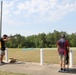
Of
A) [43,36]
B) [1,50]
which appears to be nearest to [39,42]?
[43,36]

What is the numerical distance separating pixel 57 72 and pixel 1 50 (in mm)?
4652

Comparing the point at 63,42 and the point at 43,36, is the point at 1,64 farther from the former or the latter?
the point at 43,36

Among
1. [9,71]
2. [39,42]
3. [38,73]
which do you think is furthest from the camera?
[39,42]

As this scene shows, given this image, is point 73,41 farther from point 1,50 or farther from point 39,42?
point 1,50

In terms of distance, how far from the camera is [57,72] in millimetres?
13250

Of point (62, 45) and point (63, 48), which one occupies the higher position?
point (62, 45)

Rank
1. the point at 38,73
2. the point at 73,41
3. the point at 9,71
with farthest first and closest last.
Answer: the point at 73,41
the point at 9,71
the point at 38,73

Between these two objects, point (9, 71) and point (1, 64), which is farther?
point (1, 64)

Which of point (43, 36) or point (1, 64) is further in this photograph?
point (43, 36)

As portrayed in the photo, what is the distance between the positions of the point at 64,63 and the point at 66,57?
0.31 m

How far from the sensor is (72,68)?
1440cm

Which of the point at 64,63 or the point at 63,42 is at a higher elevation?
the point at 63,42

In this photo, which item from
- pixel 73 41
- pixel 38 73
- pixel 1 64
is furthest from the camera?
pixel 73 41

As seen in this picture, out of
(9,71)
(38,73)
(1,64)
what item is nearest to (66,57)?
(38,73)
